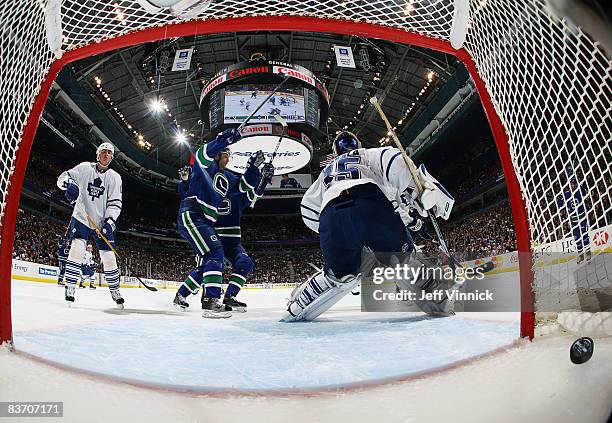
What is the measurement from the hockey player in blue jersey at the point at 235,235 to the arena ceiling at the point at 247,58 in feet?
27.2

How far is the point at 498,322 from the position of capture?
1.67 meters

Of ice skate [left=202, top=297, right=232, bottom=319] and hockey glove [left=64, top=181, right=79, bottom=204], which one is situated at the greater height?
hockey glove [left=64, top=181, right=79, bottom=204]

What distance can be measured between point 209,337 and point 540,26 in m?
1.57

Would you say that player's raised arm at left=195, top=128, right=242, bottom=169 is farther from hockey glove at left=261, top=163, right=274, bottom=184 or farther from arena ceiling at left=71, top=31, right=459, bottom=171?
arena ceiling at left=71, top=31, right=459, bottom=171

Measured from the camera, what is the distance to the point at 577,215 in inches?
45.7

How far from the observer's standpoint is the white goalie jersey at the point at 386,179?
2.03 meters

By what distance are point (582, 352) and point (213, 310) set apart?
82.9 inches

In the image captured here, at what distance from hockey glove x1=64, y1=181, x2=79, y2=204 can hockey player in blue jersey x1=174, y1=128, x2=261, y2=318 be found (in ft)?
3.28

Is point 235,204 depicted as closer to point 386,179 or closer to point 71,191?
point 71,191

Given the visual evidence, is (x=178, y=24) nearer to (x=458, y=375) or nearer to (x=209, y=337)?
(x=209, y=337)

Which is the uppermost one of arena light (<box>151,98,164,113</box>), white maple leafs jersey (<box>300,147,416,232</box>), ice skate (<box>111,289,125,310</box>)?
arena light (<box>151,98,164,113</box>)

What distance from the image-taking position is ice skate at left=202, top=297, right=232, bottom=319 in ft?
8.01

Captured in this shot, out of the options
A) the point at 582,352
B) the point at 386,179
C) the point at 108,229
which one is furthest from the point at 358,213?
the point at 108,229

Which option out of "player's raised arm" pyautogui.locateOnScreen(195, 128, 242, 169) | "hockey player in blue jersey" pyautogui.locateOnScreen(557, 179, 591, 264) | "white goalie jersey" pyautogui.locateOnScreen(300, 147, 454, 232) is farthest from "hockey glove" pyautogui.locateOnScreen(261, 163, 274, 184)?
"hockey player in blue jersey" pyautogui.locateOnScreen(557, 179, 591, 264)
